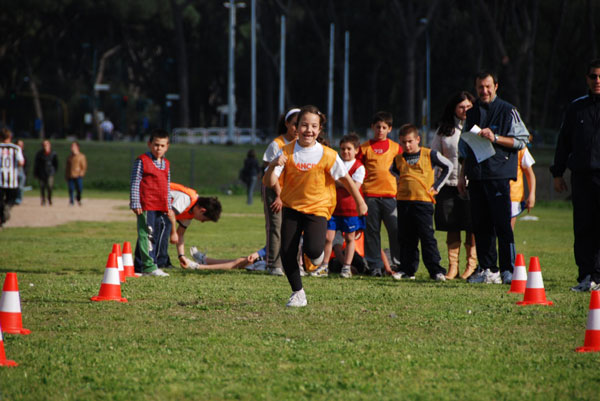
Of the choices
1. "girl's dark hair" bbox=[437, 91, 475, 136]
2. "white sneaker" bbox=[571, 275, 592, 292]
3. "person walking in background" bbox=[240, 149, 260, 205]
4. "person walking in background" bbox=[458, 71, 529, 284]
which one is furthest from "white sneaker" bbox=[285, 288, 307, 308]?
"person walking in background" bbox=[240, 149, 260, 205]

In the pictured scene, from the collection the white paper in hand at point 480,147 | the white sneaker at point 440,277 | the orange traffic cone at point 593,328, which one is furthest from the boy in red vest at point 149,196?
the orange traffic cone at point 593,328

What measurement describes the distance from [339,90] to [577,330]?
202ft

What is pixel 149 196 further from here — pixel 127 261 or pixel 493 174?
pixel 493 174

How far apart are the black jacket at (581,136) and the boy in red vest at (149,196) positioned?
14.5ft

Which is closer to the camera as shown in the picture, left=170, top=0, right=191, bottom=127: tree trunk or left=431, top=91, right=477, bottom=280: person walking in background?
left=431, top=91, right=477, bottom=280: person walking in background

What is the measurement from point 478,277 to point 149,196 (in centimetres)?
383

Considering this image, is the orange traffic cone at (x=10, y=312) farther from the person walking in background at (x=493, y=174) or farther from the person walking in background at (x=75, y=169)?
the person walking in background at (x=75, y=169)

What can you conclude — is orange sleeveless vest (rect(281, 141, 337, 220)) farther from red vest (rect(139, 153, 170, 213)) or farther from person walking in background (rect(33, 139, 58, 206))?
person walking in background (rect(33, 139, 58, 206))

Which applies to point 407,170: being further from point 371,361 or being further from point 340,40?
point 340,40

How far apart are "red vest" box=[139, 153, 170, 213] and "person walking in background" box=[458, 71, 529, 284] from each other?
344 centimetres

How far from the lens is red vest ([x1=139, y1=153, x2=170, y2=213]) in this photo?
10875mm

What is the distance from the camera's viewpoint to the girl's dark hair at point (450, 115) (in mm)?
10875

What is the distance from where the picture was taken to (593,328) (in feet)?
20.3

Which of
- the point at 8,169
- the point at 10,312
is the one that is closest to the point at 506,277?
the point at 10,312
